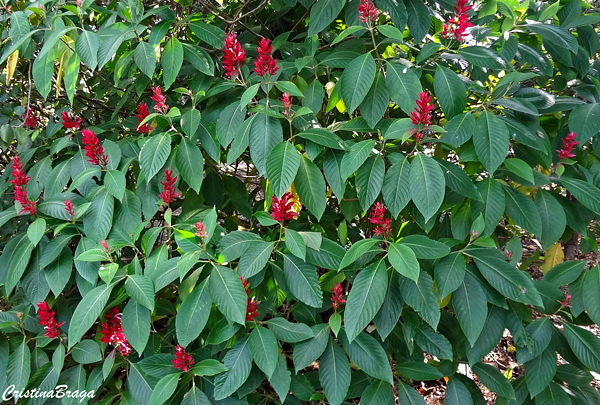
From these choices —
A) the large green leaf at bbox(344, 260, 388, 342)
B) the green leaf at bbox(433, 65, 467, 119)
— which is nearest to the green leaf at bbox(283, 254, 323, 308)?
the large green leaf at bbox(344, 260, 388, 342)

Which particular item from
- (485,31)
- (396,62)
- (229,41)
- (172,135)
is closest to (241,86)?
(229,41)

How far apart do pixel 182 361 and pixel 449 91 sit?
131 cm

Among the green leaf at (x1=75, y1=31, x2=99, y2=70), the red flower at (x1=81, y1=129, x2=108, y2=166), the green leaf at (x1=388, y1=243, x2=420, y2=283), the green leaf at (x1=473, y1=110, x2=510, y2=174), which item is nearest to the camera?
the green leaf at (x1=388, y1=243, x2=420, y2=283)

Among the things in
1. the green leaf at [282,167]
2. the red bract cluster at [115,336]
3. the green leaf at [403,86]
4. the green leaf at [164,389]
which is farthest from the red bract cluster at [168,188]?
the green leaf at [403,86]

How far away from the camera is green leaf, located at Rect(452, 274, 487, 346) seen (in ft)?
4.62

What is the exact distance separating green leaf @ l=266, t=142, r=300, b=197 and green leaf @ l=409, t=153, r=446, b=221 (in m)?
0.36

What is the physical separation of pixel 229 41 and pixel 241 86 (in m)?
0.23

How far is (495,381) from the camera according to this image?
1617 mm

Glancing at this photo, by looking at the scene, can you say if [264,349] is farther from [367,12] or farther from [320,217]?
[367,12]

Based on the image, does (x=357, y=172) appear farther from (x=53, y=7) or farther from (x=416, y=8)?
(x=53, y=7)

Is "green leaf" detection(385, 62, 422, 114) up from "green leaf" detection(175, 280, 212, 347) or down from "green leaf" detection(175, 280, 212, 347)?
up

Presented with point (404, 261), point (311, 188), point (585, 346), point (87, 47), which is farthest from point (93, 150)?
point (585, 346)

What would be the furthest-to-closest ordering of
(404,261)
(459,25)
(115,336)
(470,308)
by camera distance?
(115,336) < (459,25) < (470,308) < (404,261)

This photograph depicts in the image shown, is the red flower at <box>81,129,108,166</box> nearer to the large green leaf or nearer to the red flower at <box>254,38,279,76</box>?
the red flower at <box>254,38,279,76</box>
